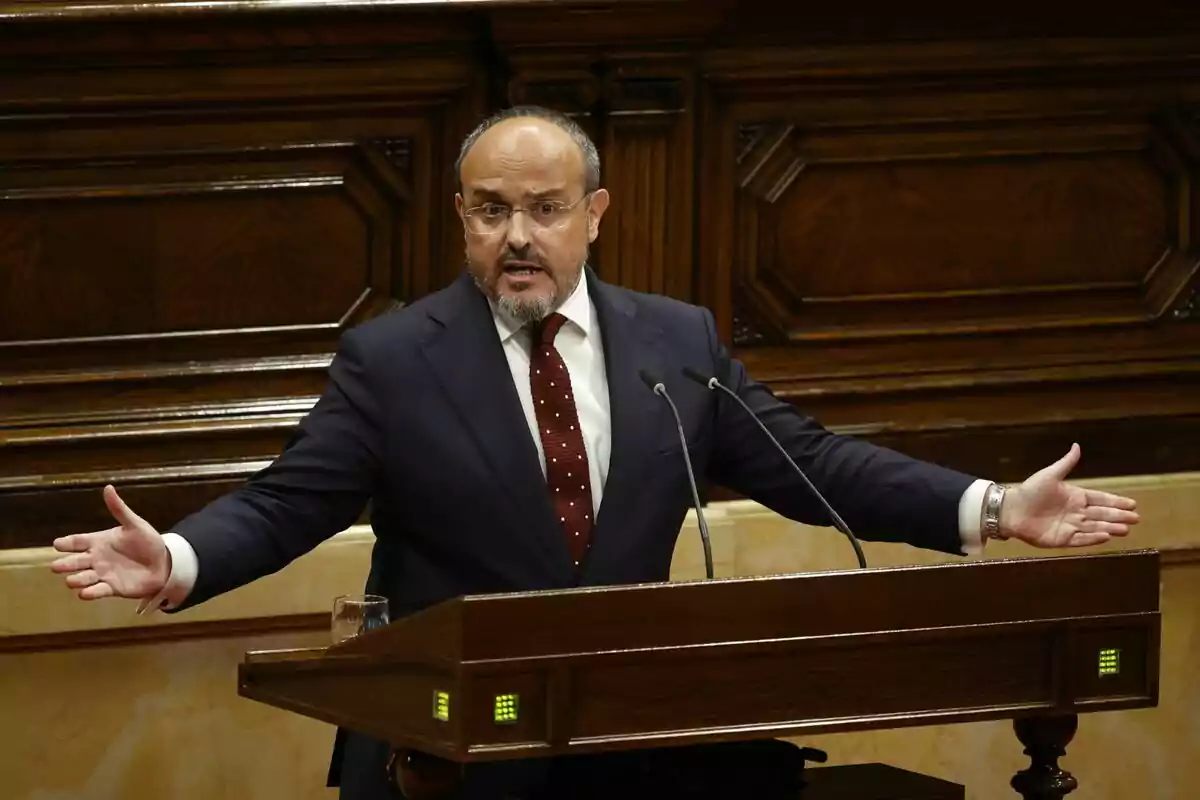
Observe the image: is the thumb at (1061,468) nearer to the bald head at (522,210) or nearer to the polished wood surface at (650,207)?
the bald head at (522,210)

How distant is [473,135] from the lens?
371cm

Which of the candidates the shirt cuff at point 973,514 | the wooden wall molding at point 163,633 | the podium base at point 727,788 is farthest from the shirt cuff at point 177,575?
the wooden wall molding at point 163,633

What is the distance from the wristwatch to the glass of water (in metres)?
1.00

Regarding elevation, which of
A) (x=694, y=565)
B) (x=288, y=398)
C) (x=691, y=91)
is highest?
(x=691, y=91)

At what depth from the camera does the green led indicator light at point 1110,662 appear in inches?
126

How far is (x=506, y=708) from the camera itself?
284 cm

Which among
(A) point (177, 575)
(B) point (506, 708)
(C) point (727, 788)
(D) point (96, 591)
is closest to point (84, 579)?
(D) point (96, 591)

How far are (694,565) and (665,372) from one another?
139 cm

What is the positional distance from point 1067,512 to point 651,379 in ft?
2.28

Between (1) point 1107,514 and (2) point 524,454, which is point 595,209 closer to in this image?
(2) point 524,454

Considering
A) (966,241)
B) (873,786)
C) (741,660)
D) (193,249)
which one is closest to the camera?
(741,660)

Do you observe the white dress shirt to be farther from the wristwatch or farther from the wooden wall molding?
the wooden wall molding

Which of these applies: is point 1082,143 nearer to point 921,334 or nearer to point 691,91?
point 921,334

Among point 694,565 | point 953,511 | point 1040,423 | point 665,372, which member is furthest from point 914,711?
point 1040,423
